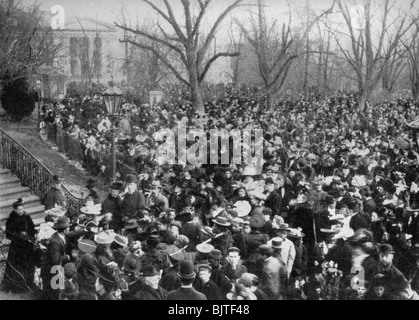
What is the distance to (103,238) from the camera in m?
4.93

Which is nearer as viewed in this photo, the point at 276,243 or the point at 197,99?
the point at 276,243

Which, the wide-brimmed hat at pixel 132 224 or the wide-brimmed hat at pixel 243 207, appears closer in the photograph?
the wide-brimmed hat at pixel 132 224

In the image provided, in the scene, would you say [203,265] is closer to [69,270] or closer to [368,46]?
[69,270]

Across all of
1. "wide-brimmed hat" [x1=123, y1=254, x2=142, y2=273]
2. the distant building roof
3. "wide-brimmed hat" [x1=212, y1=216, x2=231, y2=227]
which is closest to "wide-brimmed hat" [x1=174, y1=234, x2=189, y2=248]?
"wide-brimmed hat" [x1=212, y1=216, x2=231, y2=227]

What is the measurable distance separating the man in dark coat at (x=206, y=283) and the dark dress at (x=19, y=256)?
91.0 inches

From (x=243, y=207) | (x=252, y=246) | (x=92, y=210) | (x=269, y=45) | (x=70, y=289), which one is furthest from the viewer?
(x=269, y=45)

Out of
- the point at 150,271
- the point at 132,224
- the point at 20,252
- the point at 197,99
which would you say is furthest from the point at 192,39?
the point at 150,271

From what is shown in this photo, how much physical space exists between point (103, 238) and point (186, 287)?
3.51 ft

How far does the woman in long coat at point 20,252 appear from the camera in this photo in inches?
228

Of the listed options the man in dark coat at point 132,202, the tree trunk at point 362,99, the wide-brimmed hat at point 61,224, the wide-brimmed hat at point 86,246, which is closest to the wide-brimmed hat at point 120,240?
the wide-brimmed hat at point 86,246

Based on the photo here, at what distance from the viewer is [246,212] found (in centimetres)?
608

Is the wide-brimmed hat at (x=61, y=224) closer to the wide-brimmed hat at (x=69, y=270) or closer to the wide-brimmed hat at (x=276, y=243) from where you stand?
the wide-brimmed hat at (x=69, y=270)

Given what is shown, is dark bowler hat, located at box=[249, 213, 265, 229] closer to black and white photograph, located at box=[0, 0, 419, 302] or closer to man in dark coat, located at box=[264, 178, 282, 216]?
black and white photograph, located at box=[0, 0, 419, 302]
